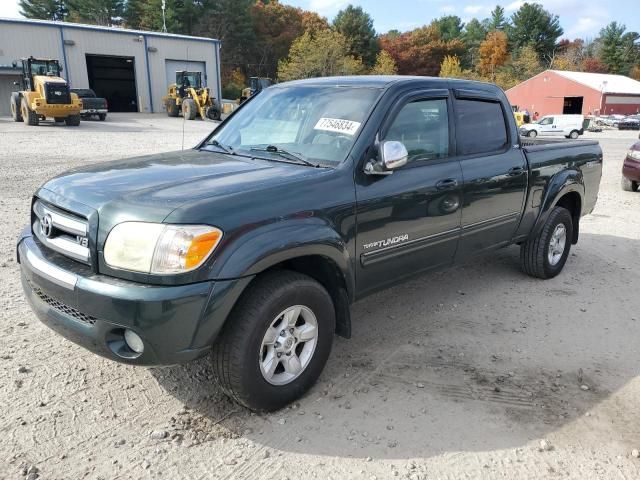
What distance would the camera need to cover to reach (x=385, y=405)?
10.3 feet

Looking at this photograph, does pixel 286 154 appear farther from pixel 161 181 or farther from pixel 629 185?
pixel 629 185

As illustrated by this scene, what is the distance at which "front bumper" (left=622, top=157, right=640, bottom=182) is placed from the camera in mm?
10367

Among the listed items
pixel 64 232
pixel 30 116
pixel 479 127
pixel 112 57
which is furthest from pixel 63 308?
pixel 112 57

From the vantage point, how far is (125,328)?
2.49 metres

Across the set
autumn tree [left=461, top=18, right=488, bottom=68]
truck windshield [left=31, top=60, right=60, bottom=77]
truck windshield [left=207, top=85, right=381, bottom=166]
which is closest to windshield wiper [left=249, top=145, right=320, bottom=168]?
truck windshield [left=207, top=85, right=381, bottom=166]

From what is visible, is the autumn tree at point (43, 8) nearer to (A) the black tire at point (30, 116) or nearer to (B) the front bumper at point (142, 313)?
(A) the black tire at point (30, 116)

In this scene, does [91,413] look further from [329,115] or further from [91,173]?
[329,115]

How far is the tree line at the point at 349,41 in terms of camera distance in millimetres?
59312

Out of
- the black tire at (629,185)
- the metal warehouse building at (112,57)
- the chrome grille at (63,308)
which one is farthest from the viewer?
the metal warehouse building at (112,57)

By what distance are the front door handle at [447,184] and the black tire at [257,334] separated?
1.28 m

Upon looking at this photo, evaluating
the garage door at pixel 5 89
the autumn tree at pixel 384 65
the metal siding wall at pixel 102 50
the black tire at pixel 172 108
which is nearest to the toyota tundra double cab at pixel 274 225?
the black tire at pixel 172 108

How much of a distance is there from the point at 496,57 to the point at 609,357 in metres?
83.4

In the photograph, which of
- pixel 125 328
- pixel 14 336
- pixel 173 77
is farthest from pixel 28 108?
pixel 125 328

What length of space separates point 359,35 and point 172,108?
43351 millimetres
